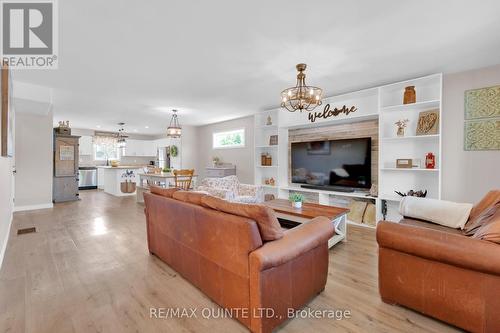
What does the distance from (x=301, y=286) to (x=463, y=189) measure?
320cm

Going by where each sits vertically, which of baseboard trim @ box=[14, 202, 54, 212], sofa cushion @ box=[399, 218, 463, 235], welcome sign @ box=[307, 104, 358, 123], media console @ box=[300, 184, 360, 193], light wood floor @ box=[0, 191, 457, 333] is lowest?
light wood floor @ box=[0, 191, 457, 333]

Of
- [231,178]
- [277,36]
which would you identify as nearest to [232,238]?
[277,36]

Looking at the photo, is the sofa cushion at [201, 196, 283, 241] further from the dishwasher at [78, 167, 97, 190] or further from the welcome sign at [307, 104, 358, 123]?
the dishwasher at [78, 167, 97, 190]

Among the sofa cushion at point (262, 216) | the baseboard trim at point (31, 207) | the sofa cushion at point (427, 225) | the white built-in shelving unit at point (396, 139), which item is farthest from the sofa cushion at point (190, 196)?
the baseboard trim at point (31, 207)

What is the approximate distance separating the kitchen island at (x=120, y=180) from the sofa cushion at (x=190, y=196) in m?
6.09

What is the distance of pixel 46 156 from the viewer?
5.37 m

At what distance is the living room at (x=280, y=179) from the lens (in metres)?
1.60

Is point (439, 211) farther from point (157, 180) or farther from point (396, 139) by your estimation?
point (157, 180)

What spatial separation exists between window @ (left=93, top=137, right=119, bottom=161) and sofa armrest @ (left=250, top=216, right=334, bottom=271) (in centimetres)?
1029

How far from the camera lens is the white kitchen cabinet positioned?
29.5ft

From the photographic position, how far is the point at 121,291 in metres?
2.04

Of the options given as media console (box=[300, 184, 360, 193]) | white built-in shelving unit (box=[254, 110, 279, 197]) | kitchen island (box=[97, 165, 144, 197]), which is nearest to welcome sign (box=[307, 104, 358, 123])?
white built-in shelving unit (box=[254, 110, 279, 197])

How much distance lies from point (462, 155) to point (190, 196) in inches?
152

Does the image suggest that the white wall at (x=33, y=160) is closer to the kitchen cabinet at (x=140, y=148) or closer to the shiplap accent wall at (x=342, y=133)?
the kitchen cabinet at (x=140, y=148)
